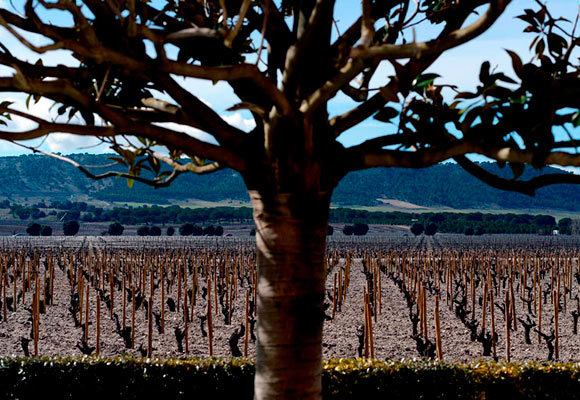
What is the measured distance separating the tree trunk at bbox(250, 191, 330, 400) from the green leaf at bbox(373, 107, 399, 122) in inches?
26.3

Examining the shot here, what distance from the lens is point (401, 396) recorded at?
8.46 m

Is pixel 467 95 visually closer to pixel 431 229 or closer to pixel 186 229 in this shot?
pixel 186 229

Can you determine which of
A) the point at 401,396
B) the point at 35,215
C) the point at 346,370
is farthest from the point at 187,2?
the point at 35,215

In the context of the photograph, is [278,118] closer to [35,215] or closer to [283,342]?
[283,342]

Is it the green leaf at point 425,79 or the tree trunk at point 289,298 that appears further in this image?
the tree trunk at point 289,298

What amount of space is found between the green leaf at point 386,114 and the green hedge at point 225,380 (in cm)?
493

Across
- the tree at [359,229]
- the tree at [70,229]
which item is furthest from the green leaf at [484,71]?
the tree at [70,229]

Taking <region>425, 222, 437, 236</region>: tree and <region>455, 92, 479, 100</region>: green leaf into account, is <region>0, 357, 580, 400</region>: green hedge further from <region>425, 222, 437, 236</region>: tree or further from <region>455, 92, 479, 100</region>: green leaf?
<region>425, 222, 437, 236</region>: tree

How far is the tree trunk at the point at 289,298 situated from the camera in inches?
152

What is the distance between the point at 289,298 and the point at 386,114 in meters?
1.31

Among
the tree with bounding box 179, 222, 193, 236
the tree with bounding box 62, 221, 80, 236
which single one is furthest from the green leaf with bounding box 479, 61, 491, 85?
the tree with bounding box 62, 221, 80, 236

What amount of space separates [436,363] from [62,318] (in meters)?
12.5

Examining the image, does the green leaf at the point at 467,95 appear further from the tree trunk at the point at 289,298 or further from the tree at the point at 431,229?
the tree at the point at 431,229

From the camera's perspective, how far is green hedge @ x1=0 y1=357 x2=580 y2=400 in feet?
27.5
